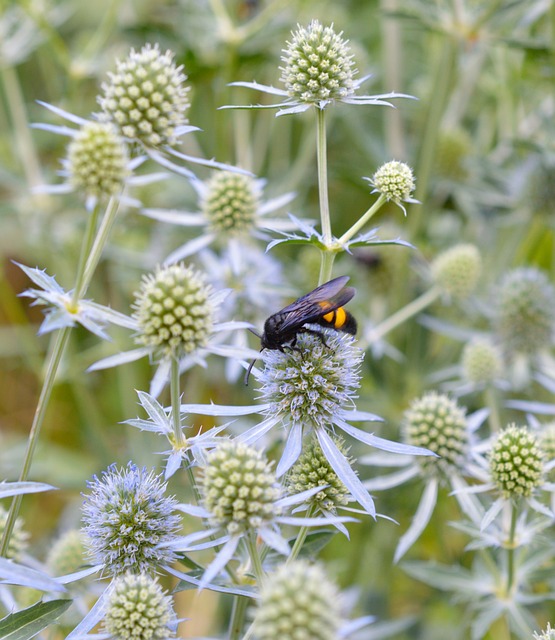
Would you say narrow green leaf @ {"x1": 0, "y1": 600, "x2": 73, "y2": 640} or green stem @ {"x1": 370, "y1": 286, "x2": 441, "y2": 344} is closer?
narrow green leaf @ {"x1": 0, "y1": 600, "x2": 73, "y2": 640}

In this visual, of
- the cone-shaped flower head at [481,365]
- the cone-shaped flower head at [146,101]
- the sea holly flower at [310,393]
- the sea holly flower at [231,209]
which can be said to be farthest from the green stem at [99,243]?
the cone-shaped flower head at [481,365]

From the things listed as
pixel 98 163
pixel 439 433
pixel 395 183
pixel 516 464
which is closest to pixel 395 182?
pixel 395 183

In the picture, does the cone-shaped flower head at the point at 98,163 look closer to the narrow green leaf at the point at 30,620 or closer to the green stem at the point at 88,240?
the green stem at the point at 88,240

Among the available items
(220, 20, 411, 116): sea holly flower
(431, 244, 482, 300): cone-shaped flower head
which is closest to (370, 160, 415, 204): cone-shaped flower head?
(220, 20, 411, 116): sea holly flower

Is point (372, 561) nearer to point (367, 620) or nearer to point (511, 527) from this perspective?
point (511, 527)

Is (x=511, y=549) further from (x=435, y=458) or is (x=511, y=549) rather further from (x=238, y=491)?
(x=238, y=491)

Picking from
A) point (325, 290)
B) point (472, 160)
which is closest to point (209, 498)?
point (325, 290)

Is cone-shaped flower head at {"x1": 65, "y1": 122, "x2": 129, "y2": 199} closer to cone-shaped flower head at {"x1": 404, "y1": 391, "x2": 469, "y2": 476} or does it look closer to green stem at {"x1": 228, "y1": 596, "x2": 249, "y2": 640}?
green stem at {"x1": 228, "y1": 596, "x2": 249, "y2": 640}
